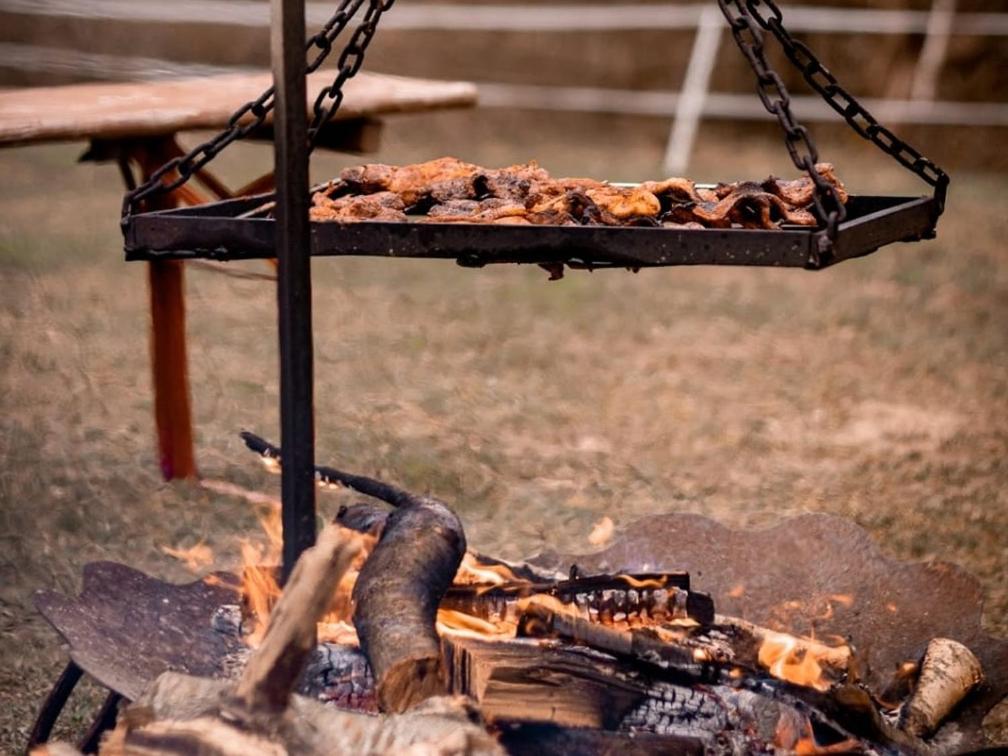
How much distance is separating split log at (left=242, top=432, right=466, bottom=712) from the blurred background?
112 cm

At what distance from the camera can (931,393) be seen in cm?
624

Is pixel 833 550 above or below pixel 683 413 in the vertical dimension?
above

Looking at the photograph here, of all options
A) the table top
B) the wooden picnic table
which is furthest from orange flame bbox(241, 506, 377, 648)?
the table top

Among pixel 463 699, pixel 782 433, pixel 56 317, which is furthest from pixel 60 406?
pixel 463 699

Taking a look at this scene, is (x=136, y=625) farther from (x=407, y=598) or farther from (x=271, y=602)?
(x=407, y=598)

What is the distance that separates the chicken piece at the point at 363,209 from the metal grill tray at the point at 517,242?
135mm

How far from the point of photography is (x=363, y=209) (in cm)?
232

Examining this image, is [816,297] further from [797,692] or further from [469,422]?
[797,692]

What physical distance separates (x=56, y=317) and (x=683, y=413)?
3505mm

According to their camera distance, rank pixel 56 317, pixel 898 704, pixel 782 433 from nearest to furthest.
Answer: pixel 898 704 → pixel 782 433 → pixel 56 317

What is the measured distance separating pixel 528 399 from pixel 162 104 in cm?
240

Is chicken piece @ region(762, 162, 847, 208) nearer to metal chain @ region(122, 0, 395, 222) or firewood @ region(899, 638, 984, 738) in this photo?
metal chain @ region(122, 0, 395, 222)

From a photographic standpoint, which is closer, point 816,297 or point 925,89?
point 816,297

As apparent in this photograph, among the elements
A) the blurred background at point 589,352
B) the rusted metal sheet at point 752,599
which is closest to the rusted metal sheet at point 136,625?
the rusted metal sheet at point 752,599
